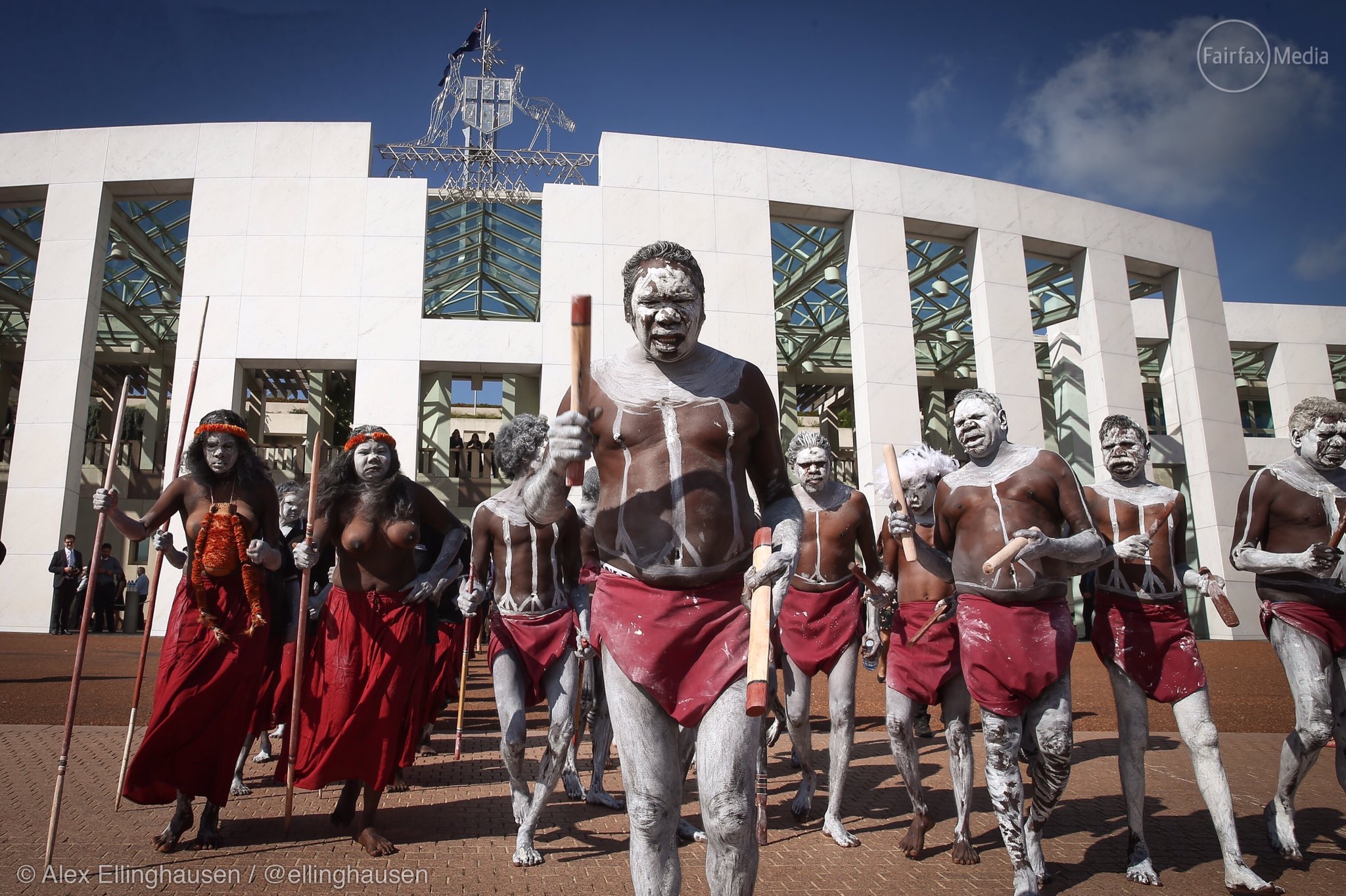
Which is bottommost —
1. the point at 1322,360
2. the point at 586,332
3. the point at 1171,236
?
the point at 586,332

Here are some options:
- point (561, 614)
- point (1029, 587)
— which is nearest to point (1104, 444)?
point (1029, 587)

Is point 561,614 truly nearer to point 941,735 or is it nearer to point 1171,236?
point 941,735

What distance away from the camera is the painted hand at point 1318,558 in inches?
163

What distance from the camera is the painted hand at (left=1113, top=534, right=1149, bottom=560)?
4.04m

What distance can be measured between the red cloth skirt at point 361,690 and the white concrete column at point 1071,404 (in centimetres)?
1687

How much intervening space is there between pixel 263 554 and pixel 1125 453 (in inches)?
175

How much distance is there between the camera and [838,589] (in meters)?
5.20

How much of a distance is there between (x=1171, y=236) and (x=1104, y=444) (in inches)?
707

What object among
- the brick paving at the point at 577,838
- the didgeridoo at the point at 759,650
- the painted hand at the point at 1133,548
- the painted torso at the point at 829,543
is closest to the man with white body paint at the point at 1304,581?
the brick paving at the point at 577,838

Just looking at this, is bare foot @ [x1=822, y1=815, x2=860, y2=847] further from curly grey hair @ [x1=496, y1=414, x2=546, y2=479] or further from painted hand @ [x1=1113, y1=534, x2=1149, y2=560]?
curly grey hair @ [x1=496, y1=414, x2=546, y2=479]

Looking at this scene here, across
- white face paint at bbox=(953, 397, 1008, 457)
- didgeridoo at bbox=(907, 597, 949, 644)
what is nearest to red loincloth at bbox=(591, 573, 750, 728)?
white face paint at bbox=(953, 397, 1008, 457)

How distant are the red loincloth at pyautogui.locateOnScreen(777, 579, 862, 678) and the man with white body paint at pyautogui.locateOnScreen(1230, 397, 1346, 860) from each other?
80.5 inches

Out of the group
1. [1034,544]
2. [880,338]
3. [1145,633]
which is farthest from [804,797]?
[880,338]

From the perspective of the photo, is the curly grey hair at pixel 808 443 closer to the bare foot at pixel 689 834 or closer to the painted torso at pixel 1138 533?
the painted torso at pixel 1138 533
